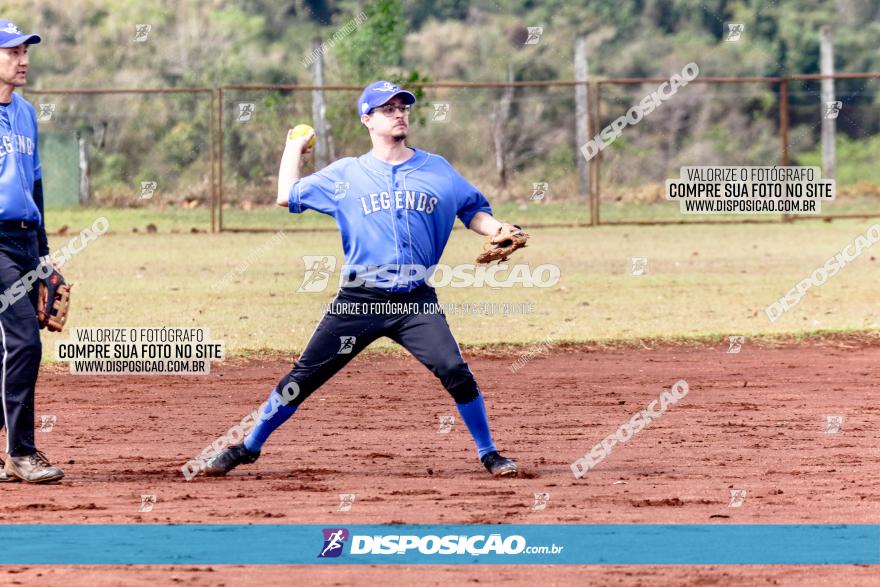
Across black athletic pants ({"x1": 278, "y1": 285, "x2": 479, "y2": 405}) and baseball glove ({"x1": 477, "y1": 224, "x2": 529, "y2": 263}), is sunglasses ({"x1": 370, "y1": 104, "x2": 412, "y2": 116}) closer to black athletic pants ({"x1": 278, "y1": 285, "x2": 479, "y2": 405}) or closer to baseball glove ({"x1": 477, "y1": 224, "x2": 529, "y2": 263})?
baseball glove ({"x1": 477, "y1": 224, "x2": 529, "y2": 263})

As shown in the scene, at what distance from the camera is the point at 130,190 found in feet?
105

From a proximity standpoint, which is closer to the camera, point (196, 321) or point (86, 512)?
point (86, 512)

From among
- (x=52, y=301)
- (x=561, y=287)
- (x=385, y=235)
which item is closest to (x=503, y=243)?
(x=385, y=235)

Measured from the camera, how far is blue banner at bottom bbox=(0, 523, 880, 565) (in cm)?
660

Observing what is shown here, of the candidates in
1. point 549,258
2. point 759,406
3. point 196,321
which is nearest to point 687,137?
point 549,258

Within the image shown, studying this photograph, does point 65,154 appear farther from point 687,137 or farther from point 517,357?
point 517,357

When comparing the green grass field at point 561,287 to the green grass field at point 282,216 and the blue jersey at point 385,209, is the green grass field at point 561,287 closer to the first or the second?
the green grass field at point 282,216

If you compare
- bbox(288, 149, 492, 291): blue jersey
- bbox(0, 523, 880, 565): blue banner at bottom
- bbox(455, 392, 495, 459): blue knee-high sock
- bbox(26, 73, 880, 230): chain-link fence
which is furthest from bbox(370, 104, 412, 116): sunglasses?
bbox(26, 73, 880, 230): chain-link fence

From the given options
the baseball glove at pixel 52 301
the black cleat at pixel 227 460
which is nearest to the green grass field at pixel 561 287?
the black cleat at pixel 227 460

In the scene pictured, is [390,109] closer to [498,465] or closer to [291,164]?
[291,164]

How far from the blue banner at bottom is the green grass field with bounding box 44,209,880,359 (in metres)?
7.18

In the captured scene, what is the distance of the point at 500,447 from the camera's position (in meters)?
9.75

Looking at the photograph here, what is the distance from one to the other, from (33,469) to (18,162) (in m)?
1.61

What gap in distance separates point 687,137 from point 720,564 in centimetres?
3614
